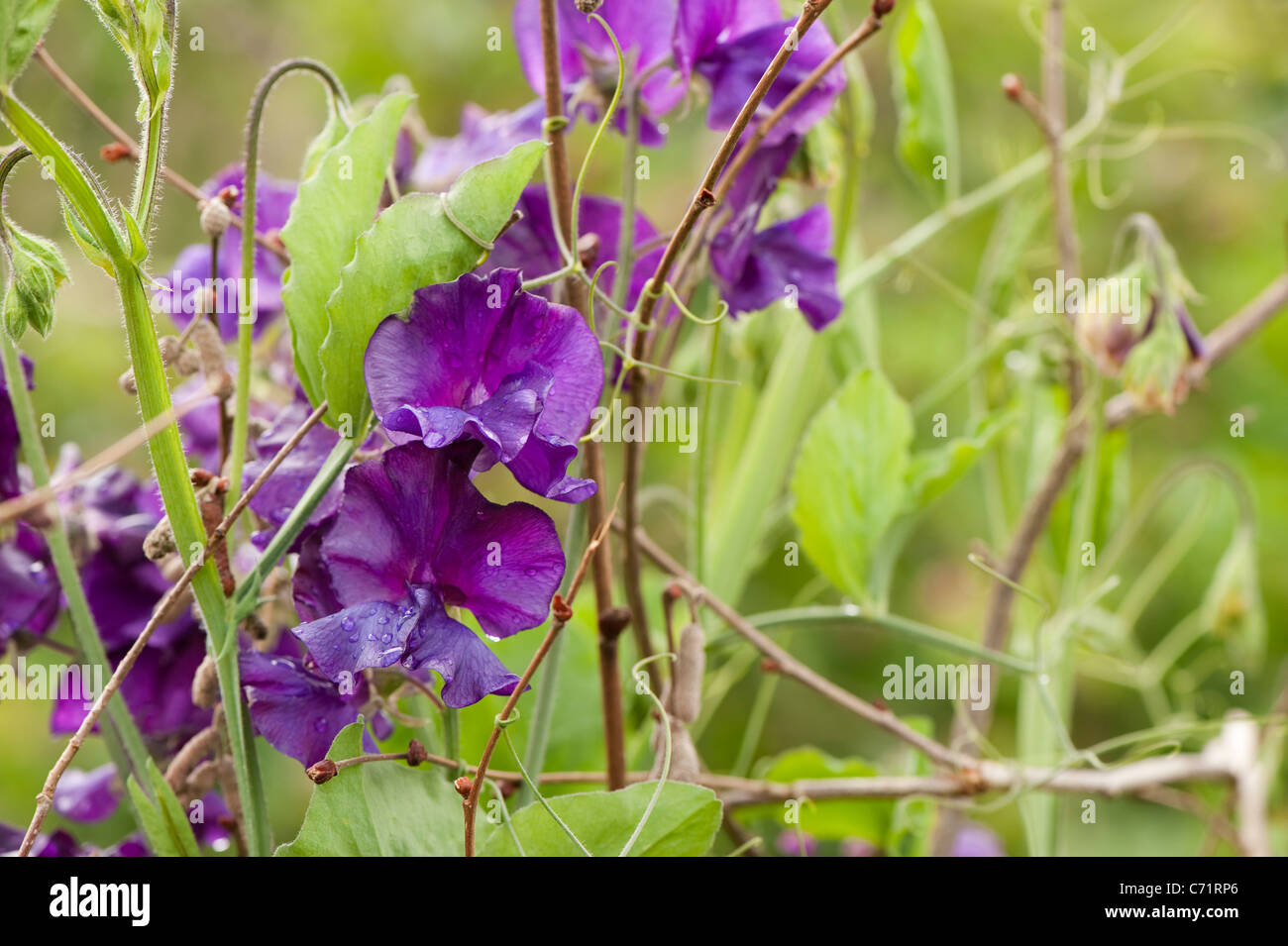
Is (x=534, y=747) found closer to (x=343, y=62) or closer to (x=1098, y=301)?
(x=1098, y=301)

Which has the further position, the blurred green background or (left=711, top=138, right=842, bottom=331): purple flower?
the blurred green background

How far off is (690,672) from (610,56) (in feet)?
0.76

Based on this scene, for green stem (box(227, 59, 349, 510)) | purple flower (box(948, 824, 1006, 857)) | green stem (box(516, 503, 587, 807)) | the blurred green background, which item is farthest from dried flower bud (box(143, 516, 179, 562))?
the blurred green background

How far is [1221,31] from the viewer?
148 centimetres

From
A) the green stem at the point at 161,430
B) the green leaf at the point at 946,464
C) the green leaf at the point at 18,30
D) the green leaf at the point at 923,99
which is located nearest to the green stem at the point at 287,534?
the green stem at the point at 161,430

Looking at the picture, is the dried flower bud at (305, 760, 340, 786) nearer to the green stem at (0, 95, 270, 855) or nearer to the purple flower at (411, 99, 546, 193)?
the green stem at (0, 95, 270, 855)

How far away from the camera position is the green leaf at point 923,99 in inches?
21.6

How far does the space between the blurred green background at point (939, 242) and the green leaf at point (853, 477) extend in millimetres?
920

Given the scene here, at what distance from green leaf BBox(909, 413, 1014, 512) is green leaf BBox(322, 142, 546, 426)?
0.23 meters

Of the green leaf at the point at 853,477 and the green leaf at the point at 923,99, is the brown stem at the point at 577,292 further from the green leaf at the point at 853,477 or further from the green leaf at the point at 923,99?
the green leaf at the point at 923,99

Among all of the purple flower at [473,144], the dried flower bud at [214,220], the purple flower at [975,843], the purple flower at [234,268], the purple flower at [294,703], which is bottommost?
the purple flower at [975,843]

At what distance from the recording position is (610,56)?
431 mm

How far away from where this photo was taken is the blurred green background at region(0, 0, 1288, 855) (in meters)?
1.46
